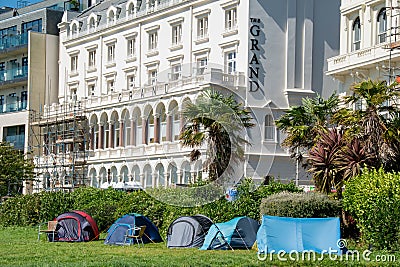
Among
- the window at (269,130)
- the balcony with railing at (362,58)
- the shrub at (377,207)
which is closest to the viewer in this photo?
the shrub at (377,207)

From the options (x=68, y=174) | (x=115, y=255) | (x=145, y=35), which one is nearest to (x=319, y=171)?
(x=115, y=255)

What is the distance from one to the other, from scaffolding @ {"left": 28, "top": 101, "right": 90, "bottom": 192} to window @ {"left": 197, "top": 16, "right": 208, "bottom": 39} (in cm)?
1483

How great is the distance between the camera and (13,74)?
266 feet

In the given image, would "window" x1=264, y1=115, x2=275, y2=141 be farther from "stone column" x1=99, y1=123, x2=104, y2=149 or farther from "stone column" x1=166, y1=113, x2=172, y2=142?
"stone column" x1=99, y1=123, x2=104, y2=149

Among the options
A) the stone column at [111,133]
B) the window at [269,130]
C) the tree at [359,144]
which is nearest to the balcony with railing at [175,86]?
the stone column at [111,133]

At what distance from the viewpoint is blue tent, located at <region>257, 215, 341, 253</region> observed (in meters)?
27.0

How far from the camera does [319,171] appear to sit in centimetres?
3306

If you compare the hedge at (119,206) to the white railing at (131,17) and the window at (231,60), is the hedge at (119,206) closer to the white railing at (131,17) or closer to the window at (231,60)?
the window at (231,60)

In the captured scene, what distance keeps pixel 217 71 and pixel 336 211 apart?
23510 mm

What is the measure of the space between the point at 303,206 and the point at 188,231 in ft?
14.9

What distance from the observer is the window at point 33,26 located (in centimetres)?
8025

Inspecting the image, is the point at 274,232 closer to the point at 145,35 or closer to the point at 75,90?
the point at 145,35

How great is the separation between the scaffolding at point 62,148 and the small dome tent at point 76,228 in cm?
3231

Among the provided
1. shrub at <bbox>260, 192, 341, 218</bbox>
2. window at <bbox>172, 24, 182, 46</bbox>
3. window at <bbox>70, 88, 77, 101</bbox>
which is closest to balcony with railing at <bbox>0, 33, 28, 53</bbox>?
window at <bbox>70, 88, 77, 101</bbox>
